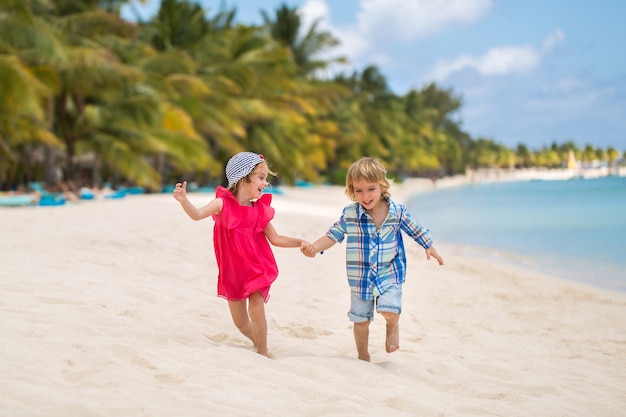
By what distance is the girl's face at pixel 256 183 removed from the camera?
12.8 ft

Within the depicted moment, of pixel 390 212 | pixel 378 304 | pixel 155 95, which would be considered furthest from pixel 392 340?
pixel 155 95

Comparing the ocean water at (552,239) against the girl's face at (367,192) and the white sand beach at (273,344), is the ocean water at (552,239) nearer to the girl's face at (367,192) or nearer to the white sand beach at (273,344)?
the white sand beach at (273,344)

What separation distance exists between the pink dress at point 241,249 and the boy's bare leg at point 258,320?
5 cm

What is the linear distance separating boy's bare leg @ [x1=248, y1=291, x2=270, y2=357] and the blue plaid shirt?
23.2 inches

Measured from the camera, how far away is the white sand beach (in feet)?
9.77

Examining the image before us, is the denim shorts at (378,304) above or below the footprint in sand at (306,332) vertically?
above

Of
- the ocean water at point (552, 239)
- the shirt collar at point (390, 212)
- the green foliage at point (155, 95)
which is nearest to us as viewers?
the shirt collar at point (390, 212)

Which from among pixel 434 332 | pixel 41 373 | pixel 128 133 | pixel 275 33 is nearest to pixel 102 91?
pixel 128 133

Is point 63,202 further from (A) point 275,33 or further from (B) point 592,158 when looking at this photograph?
(B) point 592,158

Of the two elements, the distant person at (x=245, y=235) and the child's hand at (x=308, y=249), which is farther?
the child's hand at (x=308, y=249)

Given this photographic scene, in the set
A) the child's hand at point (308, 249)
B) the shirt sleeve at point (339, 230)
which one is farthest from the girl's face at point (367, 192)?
the child's hand at point (308, 249)

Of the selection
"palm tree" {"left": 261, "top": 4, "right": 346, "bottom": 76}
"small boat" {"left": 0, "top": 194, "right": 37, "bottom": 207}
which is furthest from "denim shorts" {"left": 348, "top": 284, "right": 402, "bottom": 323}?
"palm tree" {"left": 261, "top": 4, "right": 346, "bottom": 76}

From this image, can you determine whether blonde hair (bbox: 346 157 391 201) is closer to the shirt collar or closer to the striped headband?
the shirt collar

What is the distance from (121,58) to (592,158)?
Answer: 162 meters
